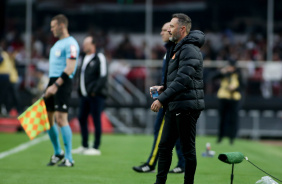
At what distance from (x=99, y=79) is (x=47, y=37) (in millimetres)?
9562

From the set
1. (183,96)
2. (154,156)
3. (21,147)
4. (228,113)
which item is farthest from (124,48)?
(183,96)

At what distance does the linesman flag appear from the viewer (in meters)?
8.60

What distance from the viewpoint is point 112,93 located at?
18984 millimetres

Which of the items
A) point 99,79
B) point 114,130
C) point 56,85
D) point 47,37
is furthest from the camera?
point 47,37

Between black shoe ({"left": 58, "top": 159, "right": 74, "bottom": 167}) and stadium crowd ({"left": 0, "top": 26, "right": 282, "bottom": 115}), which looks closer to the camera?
black shoe ({"left": 58, "top": 159, "right": 74, "bottom": 167})

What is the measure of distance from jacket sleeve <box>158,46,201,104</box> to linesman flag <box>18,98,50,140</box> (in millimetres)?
2673

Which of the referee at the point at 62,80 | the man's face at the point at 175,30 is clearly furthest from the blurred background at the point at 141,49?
the man's face at the point at 175,30

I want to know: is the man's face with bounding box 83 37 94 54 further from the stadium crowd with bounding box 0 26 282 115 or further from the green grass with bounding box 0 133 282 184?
the stadium crowd with bounding box 0 26 282 115

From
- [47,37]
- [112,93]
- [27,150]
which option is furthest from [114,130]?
[27,150]

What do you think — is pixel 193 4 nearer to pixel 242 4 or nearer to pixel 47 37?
pixel 242 4

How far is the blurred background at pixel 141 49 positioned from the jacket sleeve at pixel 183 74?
36.7 feet

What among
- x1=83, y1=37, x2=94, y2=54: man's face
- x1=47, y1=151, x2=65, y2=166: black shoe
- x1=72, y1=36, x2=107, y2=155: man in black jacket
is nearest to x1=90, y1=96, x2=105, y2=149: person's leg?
x1=72, y1=36, x2=107, y2=155: man in black jacket

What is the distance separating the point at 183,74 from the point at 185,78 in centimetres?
5

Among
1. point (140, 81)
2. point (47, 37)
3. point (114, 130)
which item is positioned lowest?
point (114, 130)
